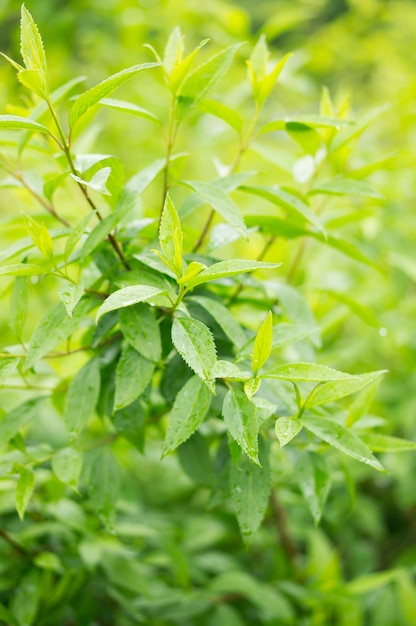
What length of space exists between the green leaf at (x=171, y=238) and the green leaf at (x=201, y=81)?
199mm

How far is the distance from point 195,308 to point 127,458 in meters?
0.84

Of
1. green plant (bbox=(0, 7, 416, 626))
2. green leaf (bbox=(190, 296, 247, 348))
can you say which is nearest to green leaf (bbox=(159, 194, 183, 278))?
green plant (bbox=(0, 7, 416, 626))

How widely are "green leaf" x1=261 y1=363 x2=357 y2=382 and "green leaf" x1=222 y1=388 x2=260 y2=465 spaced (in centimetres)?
4

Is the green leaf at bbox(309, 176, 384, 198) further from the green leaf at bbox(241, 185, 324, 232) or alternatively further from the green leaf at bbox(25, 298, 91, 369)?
the green leaf at bbox(25, 298, 91, 369)

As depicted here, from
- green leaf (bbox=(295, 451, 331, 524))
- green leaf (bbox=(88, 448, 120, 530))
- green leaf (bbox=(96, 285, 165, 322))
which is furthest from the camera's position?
green leaf (bbox=(88, 448, 120, 530))

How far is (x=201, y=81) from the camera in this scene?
88cm

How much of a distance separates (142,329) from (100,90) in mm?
316

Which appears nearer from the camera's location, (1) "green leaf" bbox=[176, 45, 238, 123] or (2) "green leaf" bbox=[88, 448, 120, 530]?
(1) "green leaf" bbox=[176, 45, 238, 123]

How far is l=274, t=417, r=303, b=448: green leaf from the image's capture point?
726mm

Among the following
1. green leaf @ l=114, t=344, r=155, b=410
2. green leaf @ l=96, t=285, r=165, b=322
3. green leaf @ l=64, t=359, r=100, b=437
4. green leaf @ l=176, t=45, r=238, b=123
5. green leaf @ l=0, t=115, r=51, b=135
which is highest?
green leaf @ l=0, t=115, r=51, b=135

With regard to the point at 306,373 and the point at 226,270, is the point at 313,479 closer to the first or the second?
the point at 306,373

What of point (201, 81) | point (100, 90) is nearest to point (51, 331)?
point (100, 90)

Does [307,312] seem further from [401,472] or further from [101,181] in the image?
[401,472]

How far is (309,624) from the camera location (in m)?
1.41
